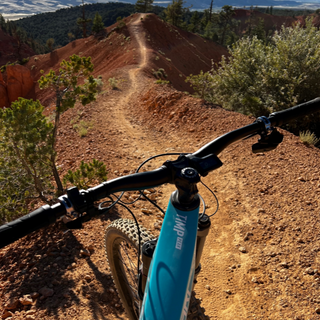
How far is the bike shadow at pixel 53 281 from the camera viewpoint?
3.73 m

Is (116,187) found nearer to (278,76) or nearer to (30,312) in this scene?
(30,312)

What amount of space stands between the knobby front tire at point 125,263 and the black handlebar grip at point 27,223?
1479 millimetres

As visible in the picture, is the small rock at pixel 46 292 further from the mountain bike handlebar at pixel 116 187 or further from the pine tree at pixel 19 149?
the mountain bike handlebar at pixel 116 187

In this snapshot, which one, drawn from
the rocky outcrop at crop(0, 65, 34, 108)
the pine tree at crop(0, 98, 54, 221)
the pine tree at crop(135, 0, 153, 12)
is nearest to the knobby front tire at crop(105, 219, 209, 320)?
the pine tree at crop(0, 98, 54, 221)

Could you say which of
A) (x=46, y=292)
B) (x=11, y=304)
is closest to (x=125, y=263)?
(x=46, y=292)

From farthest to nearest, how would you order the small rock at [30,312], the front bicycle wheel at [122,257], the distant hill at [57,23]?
the distant hill at [57,23], the small rock at [30,312], the front bicycle wheel at [122,257]

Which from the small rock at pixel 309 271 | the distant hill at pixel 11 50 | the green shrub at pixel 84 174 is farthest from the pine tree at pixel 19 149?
the distant hill at pixel 11 50

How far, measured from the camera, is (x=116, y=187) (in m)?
1.67

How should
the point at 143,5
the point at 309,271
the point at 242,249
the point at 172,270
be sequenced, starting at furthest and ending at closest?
the point at 143,5
the point at 242,249
the point at 309,271
the point at 172,270

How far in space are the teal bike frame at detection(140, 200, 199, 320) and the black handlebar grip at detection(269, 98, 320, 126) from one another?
4.25 ft

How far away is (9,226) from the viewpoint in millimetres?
1339

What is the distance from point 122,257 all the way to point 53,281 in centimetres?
155

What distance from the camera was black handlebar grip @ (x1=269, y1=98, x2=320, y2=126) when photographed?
2371 mm

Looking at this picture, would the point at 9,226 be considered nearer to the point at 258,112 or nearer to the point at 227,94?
the point at 258,112
